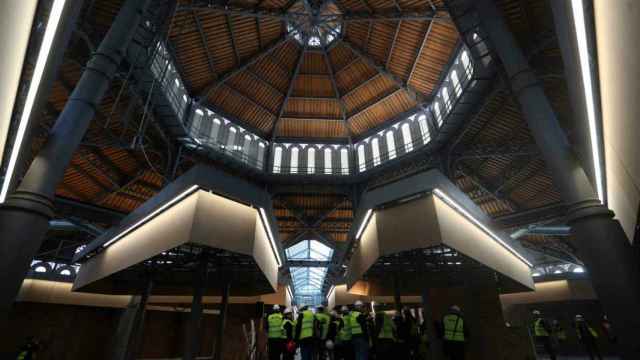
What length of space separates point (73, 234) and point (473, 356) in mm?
38114

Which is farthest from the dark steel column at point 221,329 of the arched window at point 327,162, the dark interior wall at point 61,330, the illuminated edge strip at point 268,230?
the arched window at point 327,162

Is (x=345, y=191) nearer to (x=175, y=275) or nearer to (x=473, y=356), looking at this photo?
(x=175, y=275)

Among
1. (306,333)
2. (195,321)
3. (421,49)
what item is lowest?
(306,333)

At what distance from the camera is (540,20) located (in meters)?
16.1

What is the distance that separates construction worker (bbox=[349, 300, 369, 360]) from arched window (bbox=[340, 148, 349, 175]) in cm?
2519

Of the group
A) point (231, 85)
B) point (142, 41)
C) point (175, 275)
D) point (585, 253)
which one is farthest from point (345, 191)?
point (585, 253)

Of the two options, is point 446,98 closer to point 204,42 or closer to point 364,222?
point 364,222

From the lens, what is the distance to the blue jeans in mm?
10734

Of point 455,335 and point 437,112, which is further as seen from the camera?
point 437,112

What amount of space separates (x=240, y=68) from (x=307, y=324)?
2567cm

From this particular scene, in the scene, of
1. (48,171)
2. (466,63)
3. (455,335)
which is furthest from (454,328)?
(466,63)

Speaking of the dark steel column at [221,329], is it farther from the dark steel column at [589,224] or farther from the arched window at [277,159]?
the arched window at [277,159]

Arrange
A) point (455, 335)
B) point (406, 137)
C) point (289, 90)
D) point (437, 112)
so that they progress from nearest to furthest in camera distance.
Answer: point (455, 335) < point (437, 112) < point (406, 137) < point (289, 90)

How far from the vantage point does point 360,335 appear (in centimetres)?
1073
